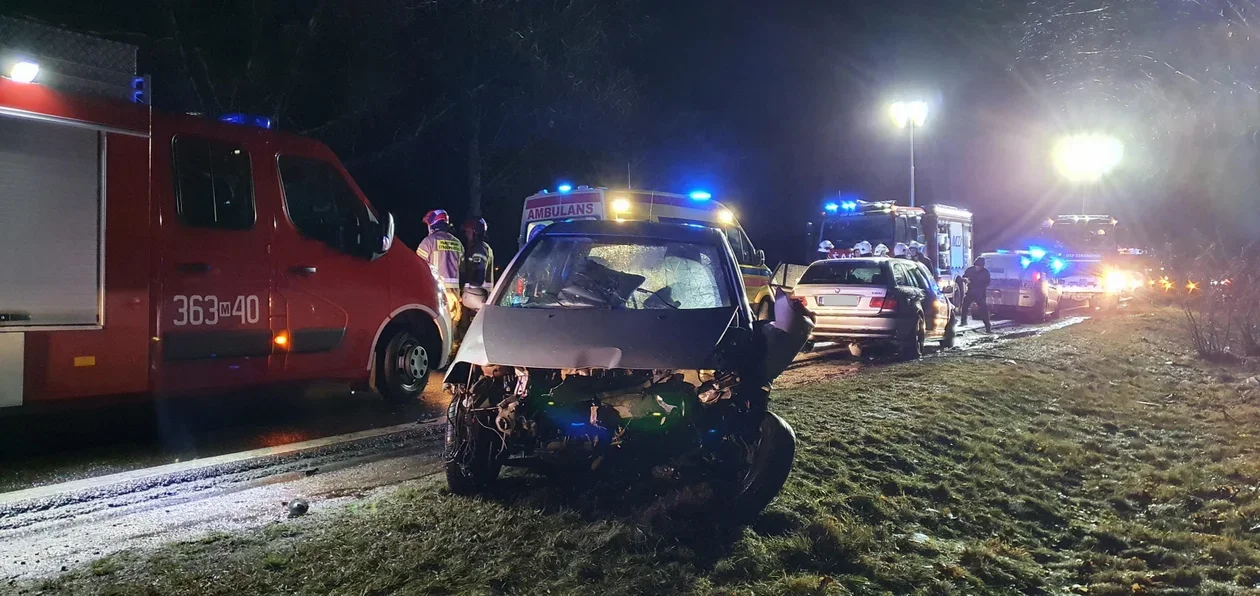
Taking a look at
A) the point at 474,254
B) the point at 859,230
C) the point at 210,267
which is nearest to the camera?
the point at 210,267

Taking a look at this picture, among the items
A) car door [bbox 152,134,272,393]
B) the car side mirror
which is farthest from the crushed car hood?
car door [bbox 152,134,272,393]

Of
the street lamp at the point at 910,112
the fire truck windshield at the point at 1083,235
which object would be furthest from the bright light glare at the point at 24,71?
the fire truck windshield at the point at 1083,235

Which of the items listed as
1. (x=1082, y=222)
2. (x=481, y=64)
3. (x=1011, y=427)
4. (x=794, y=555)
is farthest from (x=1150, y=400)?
(x=1082, y=222)

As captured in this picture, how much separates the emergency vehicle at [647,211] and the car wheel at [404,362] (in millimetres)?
3066

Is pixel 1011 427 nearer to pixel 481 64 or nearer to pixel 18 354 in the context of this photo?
pixel 18 354

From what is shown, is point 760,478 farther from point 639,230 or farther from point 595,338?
point 639,230

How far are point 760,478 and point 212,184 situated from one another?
4.68 meters

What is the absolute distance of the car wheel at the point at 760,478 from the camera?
4.62 m

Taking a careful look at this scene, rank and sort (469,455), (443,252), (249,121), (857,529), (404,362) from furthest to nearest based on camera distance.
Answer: (443,252), (404,362), (249,121), (469,455), (857,529)

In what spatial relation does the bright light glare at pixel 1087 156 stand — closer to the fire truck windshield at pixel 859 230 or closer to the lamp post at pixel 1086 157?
the lamp post at pixel 1086 157

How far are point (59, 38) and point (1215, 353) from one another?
12.8 meters

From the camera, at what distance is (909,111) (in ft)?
83.8

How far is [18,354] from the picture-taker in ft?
18.5

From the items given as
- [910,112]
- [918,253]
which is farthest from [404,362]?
[910,112]
